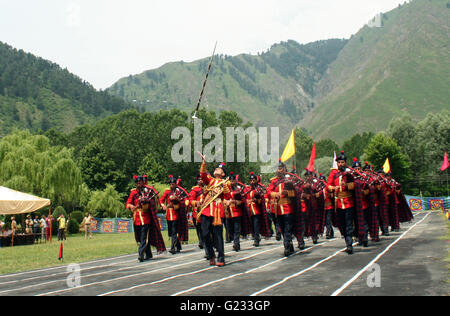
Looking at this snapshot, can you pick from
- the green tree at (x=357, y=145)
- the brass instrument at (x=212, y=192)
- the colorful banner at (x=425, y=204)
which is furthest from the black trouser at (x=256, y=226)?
the green tree at (x=357, y=145)

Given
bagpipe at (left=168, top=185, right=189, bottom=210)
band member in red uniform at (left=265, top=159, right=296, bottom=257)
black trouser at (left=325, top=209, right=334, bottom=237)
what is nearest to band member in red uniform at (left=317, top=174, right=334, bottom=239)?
black trouser at (left=325, top=209, right=334, bottom=237)

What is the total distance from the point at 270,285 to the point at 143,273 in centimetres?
375

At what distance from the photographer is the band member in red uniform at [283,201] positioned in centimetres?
1296

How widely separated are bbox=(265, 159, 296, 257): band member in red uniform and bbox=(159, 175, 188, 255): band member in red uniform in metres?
4.12

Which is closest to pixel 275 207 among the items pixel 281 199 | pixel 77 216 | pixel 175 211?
pixel 281 199

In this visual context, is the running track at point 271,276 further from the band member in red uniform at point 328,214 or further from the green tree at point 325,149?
the green tree at point 325,149

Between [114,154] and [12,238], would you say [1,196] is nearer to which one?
[12,238]

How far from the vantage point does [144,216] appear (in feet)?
46.6

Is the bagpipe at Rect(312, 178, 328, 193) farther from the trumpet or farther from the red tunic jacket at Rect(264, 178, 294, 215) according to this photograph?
the trumpet

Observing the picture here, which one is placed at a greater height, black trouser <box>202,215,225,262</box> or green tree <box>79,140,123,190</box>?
green tree <box>79,140,123,190</box>

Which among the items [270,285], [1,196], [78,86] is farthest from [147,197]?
[78,86]

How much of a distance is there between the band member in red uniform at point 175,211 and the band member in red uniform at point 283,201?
4.12 meters

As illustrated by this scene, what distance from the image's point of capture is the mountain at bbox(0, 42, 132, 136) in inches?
5930

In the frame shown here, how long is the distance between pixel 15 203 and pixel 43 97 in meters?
150
